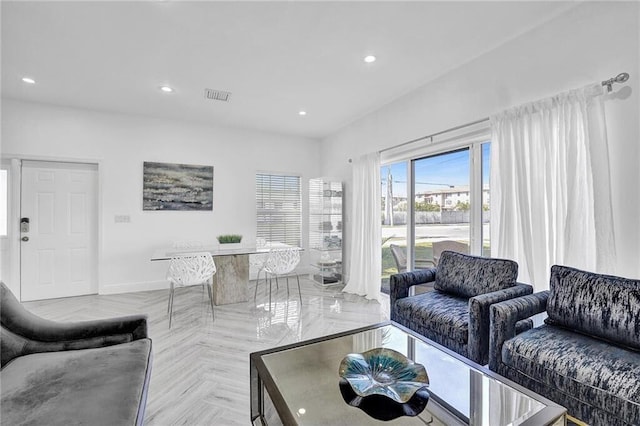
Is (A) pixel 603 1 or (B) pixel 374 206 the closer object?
(A) pixel 603 1

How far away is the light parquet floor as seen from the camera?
6.26 ft

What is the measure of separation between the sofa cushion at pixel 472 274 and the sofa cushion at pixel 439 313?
0.10m

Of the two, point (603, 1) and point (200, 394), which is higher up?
point (603, 1)

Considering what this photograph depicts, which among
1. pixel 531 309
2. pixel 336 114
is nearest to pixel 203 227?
pixel 336 114

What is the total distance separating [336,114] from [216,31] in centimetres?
233

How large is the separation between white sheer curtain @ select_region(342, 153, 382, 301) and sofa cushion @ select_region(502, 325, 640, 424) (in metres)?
2.46

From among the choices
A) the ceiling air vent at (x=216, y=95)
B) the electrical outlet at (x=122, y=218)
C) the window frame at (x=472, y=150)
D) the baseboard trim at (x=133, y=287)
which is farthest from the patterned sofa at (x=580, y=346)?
the electrical outlet at (x=122, y=218)

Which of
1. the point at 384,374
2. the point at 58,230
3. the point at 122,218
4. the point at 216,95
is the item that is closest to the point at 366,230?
the point at 216,95

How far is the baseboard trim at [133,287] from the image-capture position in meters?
4.43

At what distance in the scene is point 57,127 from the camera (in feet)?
13.6

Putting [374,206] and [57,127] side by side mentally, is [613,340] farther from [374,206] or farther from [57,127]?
[57,127]

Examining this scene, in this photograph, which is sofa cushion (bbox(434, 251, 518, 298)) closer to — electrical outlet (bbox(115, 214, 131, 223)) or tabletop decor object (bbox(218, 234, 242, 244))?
tabletop decor object (bbox(218, 234, 242, 244))

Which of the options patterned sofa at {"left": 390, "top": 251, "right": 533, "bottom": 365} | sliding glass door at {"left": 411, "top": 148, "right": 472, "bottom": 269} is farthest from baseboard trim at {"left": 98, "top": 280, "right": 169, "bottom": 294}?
sliding glass door at {"left": 411, "top": 148, "right": 472, "bottom": 269}

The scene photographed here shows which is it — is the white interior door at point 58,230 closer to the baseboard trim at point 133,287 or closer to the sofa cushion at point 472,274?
the baseboard trim at point 133,287
